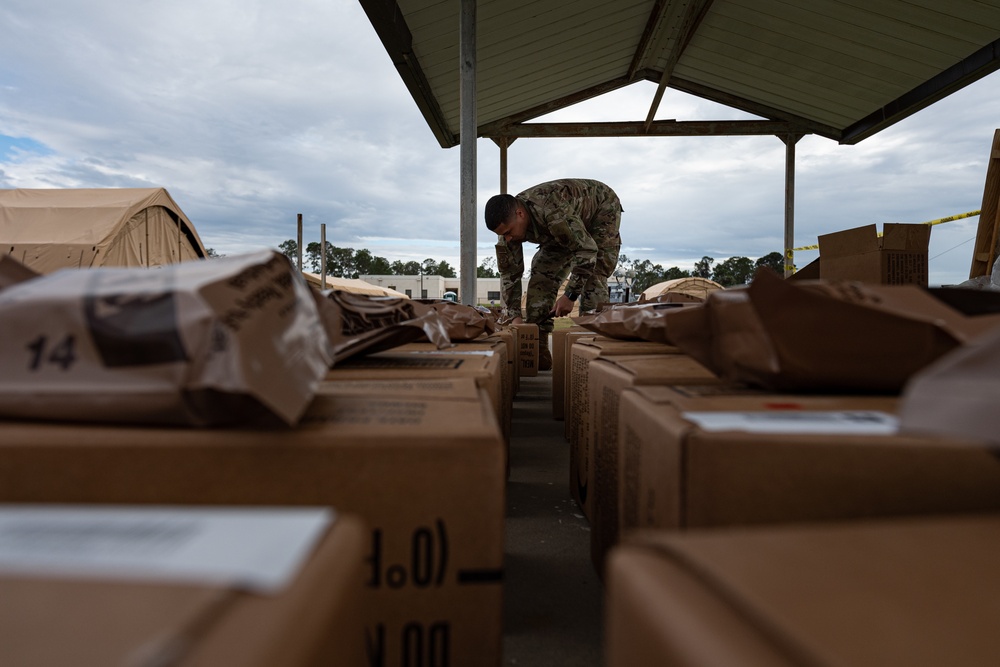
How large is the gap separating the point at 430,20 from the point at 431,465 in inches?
174

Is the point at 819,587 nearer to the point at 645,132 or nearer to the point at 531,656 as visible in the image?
the point at 531,656

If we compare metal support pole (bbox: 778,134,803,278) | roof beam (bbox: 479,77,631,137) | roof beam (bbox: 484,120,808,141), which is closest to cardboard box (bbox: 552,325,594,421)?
roof beam (bbox: 479,77,631,137)

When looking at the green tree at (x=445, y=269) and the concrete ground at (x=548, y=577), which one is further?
the green tree at (x=445, y=269)

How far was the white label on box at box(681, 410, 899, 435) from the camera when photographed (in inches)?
18.6

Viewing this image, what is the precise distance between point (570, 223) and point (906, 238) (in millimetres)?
1880

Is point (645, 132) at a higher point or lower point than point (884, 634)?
higher

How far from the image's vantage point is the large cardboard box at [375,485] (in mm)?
461

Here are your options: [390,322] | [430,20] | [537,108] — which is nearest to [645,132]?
[537,108]

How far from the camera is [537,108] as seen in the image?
23.0 feet

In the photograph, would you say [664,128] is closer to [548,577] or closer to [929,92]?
[929,92]

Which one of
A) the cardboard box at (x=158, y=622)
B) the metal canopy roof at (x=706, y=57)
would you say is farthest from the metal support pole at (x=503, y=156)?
the cardboard box at (x=158, y=622)

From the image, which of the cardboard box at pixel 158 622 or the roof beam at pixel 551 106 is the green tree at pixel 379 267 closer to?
the roof beam at pixel 551 106

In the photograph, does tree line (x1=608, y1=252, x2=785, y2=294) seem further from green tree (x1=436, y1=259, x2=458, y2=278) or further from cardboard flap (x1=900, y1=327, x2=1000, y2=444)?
green tree (x1=436, y1=259, x2=458, y2=278)

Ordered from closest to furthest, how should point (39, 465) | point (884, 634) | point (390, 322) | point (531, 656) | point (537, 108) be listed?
point (884, 634) → point (39, 465) → point (531, 656) → point (390, 322) → point (537, 108)
